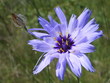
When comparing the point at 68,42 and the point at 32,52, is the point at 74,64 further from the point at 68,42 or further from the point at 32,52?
the point at 32,52

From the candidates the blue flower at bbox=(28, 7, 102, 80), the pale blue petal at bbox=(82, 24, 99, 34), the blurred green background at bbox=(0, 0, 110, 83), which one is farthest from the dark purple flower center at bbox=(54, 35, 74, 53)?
the blurred green background at bbox=(0, 0, 110, 83)

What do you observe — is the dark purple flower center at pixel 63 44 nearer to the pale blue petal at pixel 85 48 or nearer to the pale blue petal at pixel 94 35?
the pale blue petal at pixel 85 48

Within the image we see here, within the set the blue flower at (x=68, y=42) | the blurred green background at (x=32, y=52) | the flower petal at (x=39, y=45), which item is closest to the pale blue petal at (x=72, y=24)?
the blue flower at (x=68, y=42)

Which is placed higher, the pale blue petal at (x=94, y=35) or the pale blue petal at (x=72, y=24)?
the pale blue petal at (x=72, y=24)

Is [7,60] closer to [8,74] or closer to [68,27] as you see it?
[8,74]

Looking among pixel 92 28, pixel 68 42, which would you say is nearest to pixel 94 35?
pixel 92 28

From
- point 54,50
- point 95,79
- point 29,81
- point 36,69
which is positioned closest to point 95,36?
point 54,50

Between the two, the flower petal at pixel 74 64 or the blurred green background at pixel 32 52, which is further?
the blurred green background at pixel 32 52

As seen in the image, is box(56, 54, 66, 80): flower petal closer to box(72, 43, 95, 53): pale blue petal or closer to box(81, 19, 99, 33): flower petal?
box(72, 43, 95, 53): pale blue petal
